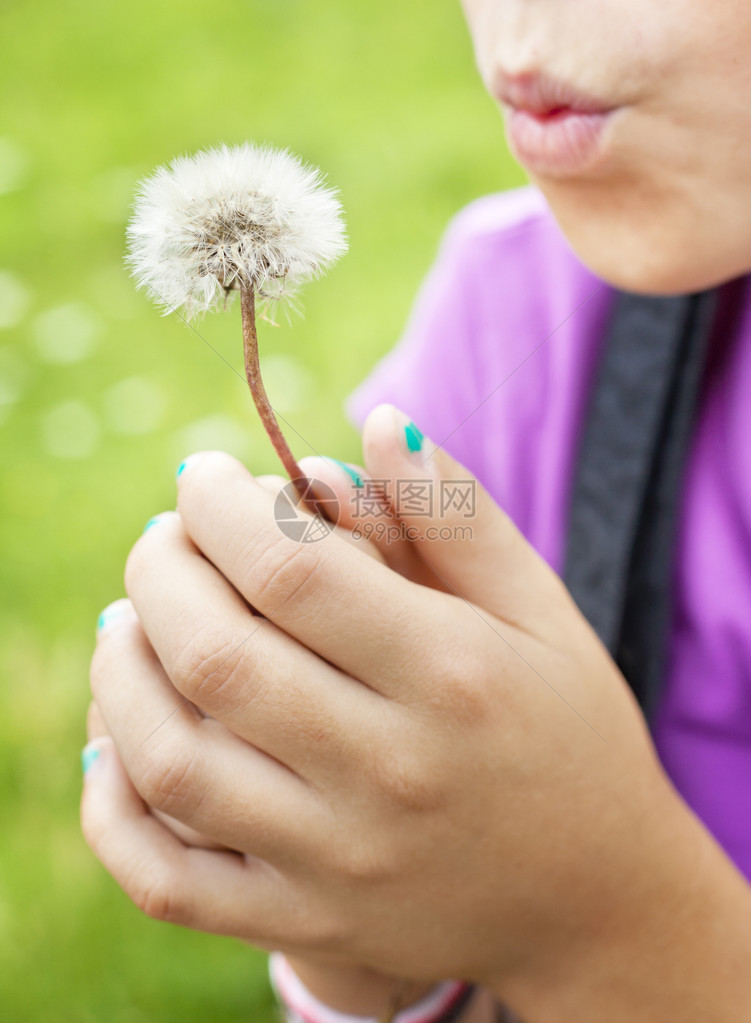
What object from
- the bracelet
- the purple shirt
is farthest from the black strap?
the bracelet

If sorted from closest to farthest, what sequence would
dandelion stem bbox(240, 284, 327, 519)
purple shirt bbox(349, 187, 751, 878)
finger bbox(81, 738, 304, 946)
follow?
dandelion stem bbox(240, 284, 327, 519) → finger bbox(81, 738, 304, 946) → purple shirt bbox(349, 187, 751, 878)

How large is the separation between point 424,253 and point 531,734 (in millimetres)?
1344

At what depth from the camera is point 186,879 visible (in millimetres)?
500

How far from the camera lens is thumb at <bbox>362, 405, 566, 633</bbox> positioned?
1.48ft

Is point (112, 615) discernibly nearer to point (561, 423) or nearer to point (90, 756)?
point (90, 756)

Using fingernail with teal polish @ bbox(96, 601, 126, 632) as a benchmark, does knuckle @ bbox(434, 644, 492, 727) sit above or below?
below

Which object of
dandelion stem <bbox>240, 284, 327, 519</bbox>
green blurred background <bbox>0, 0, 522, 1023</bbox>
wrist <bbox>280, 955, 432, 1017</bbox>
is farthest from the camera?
green blurred background <bbox>0, 0, 522, 1023</bbox>

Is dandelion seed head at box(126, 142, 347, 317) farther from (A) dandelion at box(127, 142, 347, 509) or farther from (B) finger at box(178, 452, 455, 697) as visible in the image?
(B) finger at box(178, 452, 455, 697)

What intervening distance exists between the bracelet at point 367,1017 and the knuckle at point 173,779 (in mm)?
283

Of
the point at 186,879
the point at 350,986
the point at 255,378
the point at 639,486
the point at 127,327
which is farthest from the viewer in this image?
the point at 127,327

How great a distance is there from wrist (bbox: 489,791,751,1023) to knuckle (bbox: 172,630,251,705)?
0.28 metres

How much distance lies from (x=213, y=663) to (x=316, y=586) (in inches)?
2.7

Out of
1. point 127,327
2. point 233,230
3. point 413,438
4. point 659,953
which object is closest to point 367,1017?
point 659,953

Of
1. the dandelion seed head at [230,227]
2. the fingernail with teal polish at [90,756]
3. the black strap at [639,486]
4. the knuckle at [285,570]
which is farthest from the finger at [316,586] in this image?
the black strap at [639,486]
